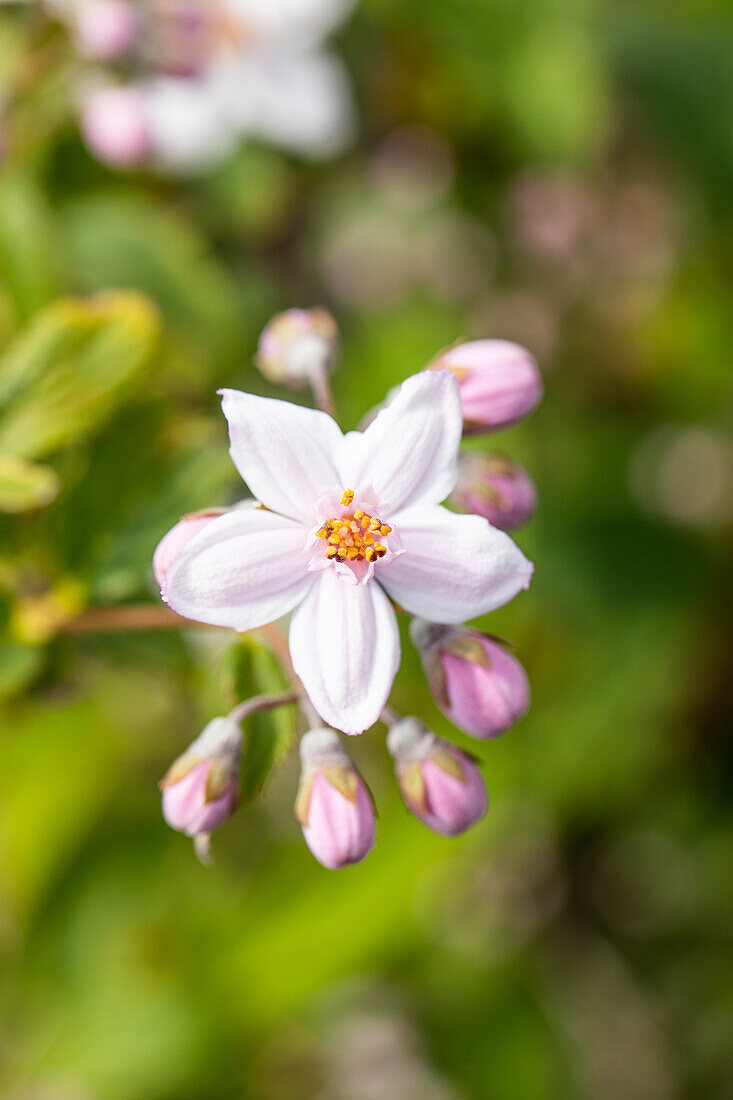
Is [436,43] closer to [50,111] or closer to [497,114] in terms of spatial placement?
[497,114]

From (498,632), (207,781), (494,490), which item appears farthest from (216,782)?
(498,632)

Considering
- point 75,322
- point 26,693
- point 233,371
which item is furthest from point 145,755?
point 75,322

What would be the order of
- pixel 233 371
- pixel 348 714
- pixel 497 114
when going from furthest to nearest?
pixel 497 114 < pixel 233 371 < pixel 348 714

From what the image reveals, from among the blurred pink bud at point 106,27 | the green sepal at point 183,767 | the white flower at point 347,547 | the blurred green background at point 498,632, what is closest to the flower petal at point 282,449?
the white flower at point 347,547

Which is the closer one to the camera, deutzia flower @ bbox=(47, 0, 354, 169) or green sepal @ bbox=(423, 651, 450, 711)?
green sepal @ bbox=(423, 651, 450, 711)

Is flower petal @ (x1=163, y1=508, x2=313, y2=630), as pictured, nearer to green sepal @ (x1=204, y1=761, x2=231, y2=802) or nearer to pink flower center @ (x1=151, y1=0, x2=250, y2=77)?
green sepal @ (x1=204, y1=761, x2=231, y2=802)

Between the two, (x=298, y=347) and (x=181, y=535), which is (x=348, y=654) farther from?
(x=298, y=347)

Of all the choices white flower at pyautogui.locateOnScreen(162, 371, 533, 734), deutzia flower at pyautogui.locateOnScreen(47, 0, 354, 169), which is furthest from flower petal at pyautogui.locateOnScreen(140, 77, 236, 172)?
white flower at pyautogui.locateOnScreen(162, 371, 533, 734)
